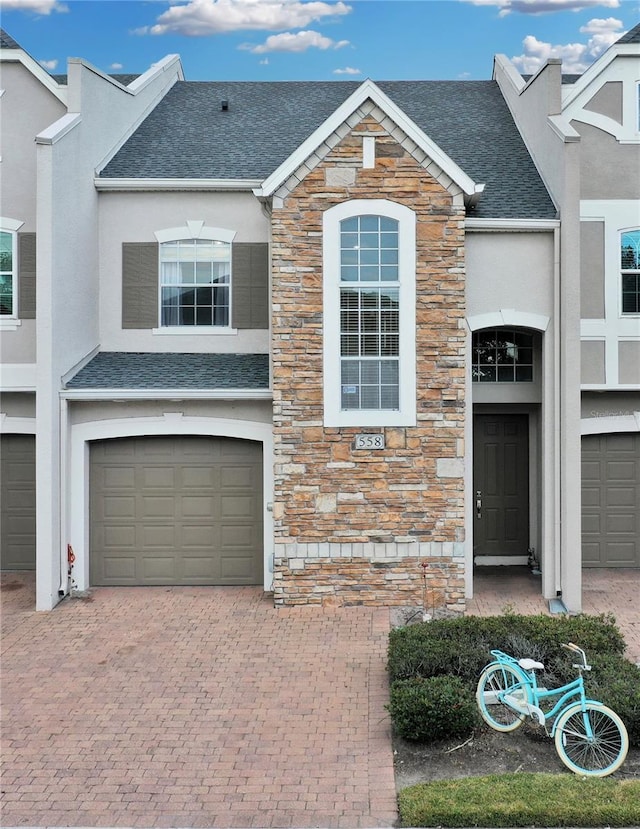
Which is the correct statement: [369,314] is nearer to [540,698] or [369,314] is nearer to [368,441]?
[368,441]

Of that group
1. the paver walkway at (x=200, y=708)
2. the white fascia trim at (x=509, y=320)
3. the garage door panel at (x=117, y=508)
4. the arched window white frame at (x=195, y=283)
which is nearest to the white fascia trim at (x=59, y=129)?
the arched window white frame at (x=195, y=283)

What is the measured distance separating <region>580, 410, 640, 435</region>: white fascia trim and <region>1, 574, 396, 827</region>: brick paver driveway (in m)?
5.48

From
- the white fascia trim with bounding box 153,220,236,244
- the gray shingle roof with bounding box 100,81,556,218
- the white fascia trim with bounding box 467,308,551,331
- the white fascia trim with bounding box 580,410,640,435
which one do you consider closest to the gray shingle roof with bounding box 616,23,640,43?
the gray shingle roof with bounding box 100,81,556,218

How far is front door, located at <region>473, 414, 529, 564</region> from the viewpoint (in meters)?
13.6

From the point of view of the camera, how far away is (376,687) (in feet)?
28.2

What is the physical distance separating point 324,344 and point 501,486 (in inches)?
181

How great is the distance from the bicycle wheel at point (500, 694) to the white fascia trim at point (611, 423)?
670 cm

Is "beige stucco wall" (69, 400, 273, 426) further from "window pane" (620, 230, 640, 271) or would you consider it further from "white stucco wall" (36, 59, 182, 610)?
"window pane" (620, 230, 640, 271)

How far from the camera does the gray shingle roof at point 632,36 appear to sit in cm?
1283

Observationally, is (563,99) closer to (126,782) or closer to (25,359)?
(25,359)

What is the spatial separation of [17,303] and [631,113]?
1109 centimetres

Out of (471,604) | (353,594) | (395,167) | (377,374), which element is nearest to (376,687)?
(353,594)

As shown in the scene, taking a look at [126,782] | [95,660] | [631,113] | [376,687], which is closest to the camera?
[126,782]

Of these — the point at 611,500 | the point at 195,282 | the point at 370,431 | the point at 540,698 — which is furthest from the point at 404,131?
the point at 540,698
